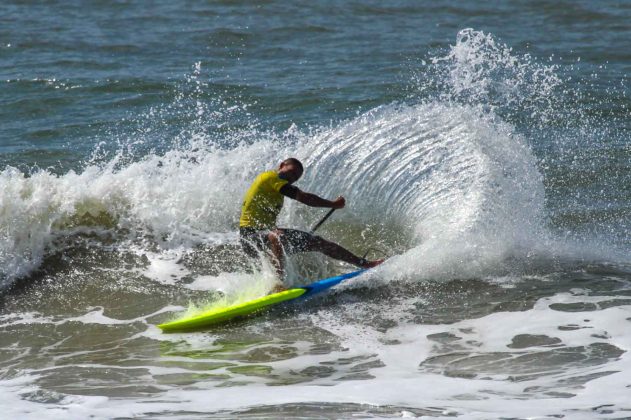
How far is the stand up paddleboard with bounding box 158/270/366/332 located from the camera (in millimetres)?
8102

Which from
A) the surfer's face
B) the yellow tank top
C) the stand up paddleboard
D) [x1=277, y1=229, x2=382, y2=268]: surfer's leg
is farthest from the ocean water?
the surfer's face

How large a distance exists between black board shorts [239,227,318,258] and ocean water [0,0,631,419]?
0.31 meters

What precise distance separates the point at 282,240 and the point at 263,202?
1.24ft

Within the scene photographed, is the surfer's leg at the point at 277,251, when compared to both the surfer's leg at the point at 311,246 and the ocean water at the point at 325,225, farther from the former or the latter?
the ocean water at the point at 325,225

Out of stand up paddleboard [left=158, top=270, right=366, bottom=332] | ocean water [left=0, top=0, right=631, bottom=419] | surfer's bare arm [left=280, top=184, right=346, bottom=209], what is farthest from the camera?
surfer's bare arm [left=280, top=184, right=346, bottom=209]

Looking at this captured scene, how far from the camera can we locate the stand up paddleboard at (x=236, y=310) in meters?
8.10

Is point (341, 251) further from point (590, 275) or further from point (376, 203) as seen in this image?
point (590, 275)

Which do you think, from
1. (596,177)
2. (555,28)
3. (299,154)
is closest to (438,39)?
(555,28)

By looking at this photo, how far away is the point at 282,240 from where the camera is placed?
8617 mm

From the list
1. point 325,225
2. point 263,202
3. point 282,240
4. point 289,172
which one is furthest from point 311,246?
point 325,225

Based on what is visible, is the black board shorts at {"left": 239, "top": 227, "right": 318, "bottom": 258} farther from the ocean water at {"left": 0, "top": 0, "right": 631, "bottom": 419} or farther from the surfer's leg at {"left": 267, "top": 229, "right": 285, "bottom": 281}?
the ocean water at {"left": 0, "top": 0, "right": 631, "bottom": 419}

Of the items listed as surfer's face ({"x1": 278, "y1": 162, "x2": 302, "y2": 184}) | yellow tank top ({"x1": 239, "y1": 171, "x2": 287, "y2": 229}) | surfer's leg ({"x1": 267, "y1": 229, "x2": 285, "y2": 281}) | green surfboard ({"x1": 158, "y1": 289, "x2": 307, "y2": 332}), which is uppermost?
surfer's face ({"x1": 278, "y1": 162, "x2": 302, "y2": 184})

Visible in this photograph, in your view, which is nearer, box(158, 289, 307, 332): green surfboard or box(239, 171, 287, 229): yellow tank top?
box(158, 289, 307, 332): green surfboard

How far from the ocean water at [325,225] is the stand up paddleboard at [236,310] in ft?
0.32
